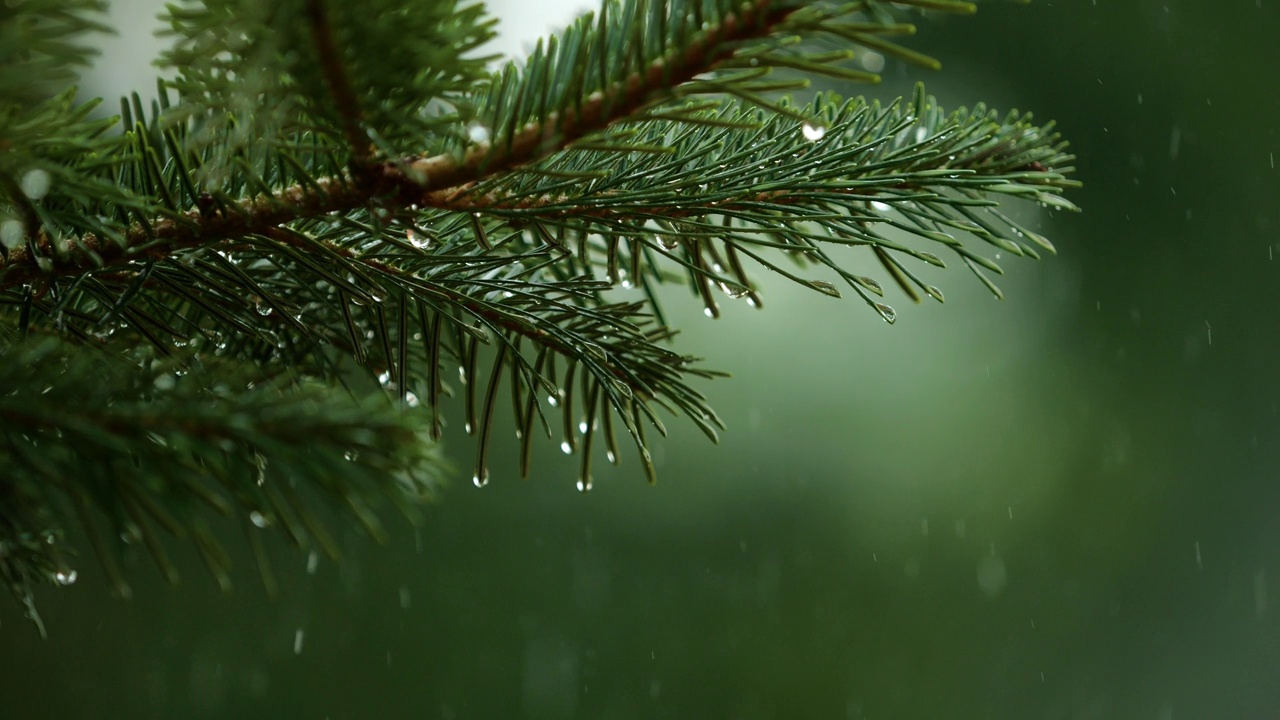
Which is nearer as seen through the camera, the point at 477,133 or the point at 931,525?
the point at 477,133

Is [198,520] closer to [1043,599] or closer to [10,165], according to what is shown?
[10,165]

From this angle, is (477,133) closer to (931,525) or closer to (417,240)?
(417,240)

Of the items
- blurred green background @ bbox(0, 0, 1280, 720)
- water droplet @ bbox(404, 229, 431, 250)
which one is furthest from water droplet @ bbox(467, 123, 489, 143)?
blurred green background @ bbox(0, 0, 1280, 720)

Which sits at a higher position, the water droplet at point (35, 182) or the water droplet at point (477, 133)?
the water droplet at point (477, 133)

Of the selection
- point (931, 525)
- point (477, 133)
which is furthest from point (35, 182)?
point (931, 525)

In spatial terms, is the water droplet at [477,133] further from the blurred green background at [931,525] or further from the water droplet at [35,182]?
the blurred green background at [931,525]

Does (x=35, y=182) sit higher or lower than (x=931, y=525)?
higher

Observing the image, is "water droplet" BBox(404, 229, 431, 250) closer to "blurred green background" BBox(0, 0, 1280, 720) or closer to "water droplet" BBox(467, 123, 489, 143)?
"water droplet" BBox(467, 123, 489, 143)

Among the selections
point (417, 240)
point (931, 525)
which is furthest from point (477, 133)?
point (931, 525)

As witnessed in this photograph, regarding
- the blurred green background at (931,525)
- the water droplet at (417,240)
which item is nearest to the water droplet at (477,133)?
the water droplet at (417,240)
